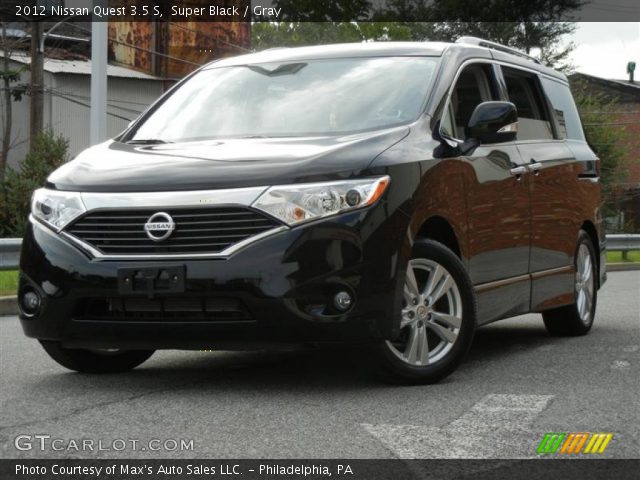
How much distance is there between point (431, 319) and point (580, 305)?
10.2 ft

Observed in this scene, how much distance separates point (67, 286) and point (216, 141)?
114 centimetres

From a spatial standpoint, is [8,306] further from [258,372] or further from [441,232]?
[441,232]

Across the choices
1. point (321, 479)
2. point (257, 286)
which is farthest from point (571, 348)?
point (321, 479)

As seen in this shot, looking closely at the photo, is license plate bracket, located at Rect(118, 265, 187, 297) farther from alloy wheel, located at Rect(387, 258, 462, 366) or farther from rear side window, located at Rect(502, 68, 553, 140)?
rear side window, located at Rect(502, 68, 553, 140)

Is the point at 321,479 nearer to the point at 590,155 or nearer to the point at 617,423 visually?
the point at 617,423

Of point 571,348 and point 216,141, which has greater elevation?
point 216,141

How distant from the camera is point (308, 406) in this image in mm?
5871

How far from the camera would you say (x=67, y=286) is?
6.26 meters

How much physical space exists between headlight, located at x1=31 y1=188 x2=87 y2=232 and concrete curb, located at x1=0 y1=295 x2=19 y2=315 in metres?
5.98

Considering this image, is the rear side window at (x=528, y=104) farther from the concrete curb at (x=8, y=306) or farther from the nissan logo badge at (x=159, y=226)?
the concrete curb at (x=8, y=306)

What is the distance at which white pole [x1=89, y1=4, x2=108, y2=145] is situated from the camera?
16.5 meters

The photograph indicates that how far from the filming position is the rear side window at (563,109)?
9.41 metres

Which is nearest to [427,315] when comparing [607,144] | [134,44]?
[134,44]

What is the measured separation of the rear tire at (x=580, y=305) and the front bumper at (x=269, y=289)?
3.32 meters
